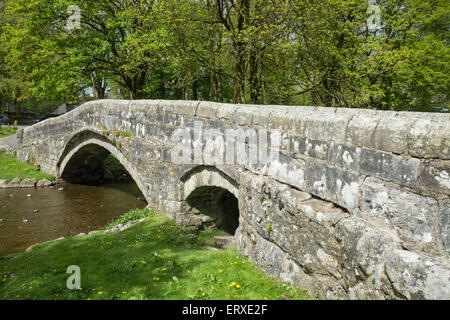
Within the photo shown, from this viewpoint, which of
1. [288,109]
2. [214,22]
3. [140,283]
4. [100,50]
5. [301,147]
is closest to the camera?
[301,147]

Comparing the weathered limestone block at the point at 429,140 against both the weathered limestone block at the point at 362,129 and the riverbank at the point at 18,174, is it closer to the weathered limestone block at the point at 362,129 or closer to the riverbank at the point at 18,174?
the weathered limestone block at the point at 362,129

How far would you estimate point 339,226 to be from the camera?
11.0 feet

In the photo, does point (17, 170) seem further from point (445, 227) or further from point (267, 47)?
point (445, 227)

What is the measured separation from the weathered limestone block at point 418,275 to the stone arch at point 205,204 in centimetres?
433

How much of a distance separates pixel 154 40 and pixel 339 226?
13598 millimetres

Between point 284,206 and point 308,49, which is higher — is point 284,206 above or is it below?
below

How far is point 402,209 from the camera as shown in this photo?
287 cm

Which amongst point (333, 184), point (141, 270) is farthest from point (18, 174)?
point (333, 184)

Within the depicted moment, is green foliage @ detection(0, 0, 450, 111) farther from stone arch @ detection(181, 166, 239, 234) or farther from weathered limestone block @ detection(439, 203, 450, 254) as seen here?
weathered limestone block @ detection(439, 203, 450, 254)

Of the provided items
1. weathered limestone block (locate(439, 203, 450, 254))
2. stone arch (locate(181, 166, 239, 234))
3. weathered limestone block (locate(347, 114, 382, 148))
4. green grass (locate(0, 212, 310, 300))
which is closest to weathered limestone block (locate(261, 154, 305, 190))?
weathered limestone block (locate(347, 114, 382, 148))

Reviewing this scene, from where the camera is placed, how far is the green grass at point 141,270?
4340 millimetres

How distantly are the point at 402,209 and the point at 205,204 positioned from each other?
519 centimetres
